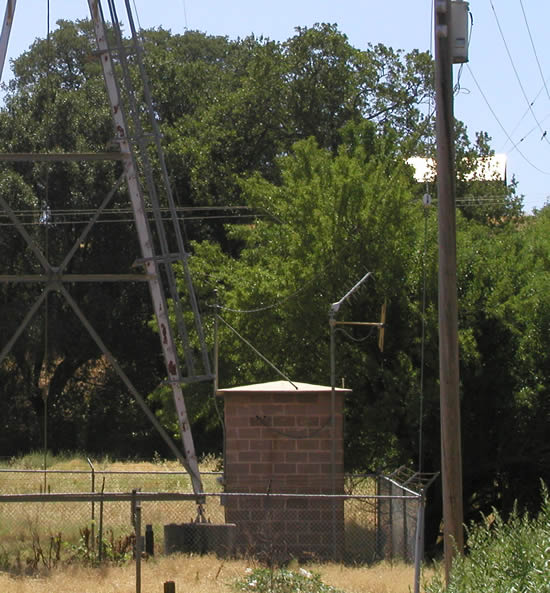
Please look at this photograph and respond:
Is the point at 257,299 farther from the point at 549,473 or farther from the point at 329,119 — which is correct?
the point at 329,119

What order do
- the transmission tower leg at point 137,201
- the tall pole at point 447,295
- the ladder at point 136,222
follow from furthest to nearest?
the transmission tower leg at point 137,201 → the ladder at point 136,222 → the tall pole at point 447,295

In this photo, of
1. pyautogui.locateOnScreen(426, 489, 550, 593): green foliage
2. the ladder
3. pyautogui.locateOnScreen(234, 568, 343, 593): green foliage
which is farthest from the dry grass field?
pyautogui.locateOnScreen(426, 489, 550, 593): green foliage

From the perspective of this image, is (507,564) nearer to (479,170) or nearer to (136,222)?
(136,222)

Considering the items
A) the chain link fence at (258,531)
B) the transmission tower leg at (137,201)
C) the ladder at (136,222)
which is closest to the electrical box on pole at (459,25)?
the ladder at (136,222)

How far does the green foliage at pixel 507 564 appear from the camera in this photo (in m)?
7.75

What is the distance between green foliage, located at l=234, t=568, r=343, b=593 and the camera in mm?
11656

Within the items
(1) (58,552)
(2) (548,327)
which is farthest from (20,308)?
(1) (58,552)

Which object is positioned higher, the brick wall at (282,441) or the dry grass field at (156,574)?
the brick wall at (282,441)

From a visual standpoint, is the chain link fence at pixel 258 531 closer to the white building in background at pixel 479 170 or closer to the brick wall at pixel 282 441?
the brick wall at pixel 282 441

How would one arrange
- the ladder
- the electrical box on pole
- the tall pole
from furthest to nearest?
the ladder < the electrical box on pole < the tall pole

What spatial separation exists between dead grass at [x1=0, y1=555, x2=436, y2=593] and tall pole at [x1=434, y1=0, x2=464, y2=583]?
1.13 meters

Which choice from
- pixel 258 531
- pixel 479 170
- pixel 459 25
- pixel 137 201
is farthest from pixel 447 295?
pixel 479 170

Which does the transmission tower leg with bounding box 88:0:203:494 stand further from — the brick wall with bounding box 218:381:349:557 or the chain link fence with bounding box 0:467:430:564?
the brick wall with bounding box 218:381:349:557

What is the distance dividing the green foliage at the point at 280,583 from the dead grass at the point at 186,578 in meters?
0.24
